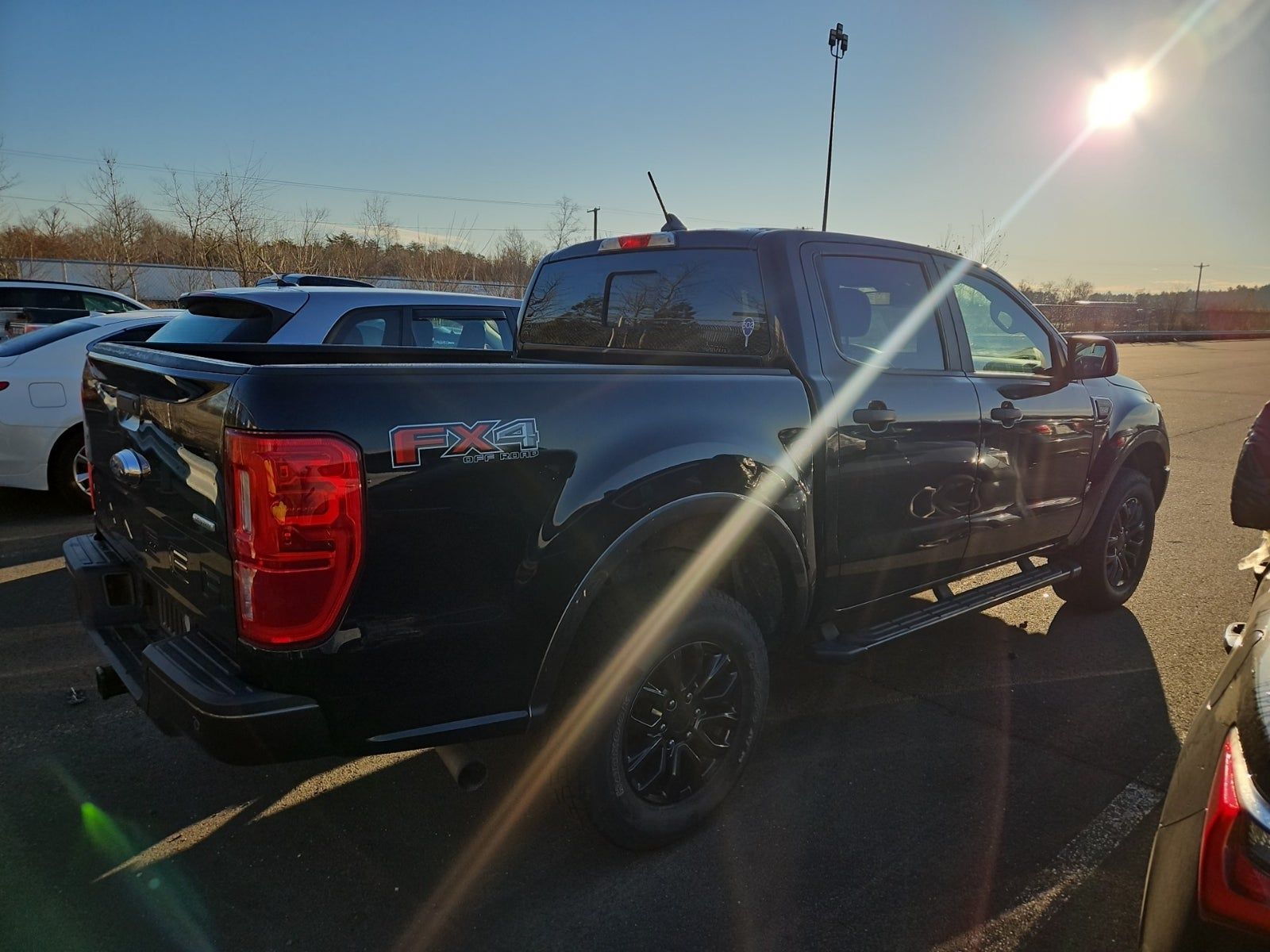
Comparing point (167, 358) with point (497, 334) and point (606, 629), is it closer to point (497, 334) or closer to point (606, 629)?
point (606, 629)

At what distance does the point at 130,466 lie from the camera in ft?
8.55

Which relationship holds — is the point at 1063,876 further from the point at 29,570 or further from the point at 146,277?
the point at 146,277

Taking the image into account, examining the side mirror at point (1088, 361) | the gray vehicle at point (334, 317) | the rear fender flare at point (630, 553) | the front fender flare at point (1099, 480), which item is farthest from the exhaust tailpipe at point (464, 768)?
the front fender flare at point (1099, 480)

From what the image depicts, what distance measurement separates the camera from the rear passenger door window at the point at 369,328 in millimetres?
5816

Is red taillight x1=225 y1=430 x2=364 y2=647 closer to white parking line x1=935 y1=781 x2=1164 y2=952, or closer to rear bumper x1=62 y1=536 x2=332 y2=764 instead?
rear bumper x1=62 y1=536 x2=332 y2=764

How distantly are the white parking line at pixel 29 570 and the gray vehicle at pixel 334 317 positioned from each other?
1.60 metres

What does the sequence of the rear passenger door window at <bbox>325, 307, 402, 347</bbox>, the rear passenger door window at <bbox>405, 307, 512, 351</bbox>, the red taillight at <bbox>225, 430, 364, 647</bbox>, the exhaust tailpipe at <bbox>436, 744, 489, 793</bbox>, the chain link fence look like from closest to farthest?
the red taillight at <bbox>225, 430, 364, 647</bbox> < the exhaust tailpipe at <bbox>436, 744, 489, 793</bbox> < the rear passenger door window at <bbox>325, 307, 402, 347</bbox> < the rear passenger door window at <bbox>405, 307, 512, 351</bbox> < the chain link fence

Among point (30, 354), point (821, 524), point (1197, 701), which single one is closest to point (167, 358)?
point (821, 524)

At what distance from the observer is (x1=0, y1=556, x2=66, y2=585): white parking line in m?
5.27

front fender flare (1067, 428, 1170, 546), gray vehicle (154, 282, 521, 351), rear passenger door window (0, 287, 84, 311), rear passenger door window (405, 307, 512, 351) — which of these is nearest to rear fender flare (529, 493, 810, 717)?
front fender flare (1067, 428, 1170, 546)

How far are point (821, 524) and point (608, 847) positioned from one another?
1385mm

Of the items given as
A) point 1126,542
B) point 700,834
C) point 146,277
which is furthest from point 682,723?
point 146,277

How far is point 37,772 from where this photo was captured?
3.19 metres

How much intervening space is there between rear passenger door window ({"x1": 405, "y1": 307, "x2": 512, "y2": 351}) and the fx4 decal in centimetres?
394
